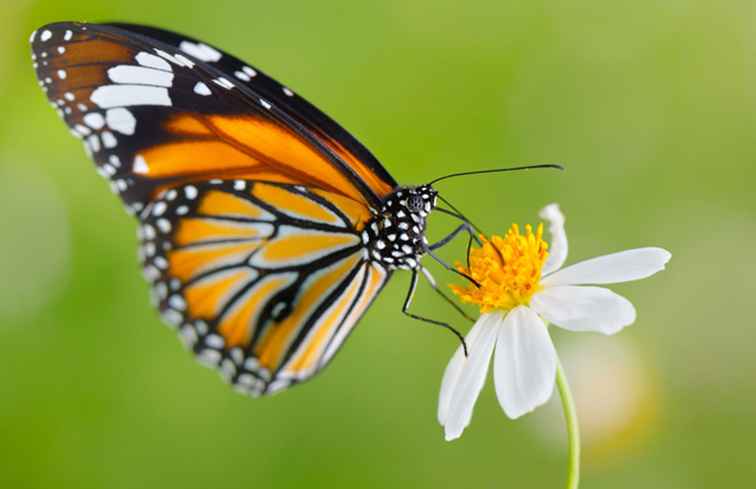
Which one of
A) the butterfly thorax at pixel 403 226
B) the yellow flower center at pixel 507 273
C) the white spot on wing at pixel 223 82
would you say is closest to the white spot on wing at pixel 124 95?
the white spot on wing at pixel 223 82

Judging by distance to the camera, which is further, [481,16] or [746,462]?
[481,16]

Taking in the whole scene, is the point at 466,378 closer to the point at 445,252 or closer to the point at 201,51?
the point at 201,51

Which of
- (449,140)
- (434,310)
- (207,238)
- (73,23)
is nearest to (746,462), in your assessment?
(434,310)

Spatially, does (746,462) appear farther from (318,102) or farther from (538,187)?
(318,102)

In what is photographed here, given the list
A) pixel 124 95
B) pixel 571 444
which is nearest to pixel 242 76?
pixel 124 95

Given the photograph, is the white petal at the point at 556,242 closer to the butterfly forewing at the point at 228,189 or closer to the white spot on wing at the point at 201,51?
the butterfly forewing at the point at 228,189
